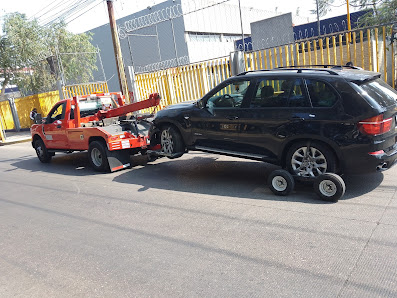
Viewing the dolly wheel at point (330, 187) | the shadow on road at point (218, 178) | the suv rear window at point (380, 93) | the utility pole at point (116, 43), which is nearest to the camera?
the dolly wheel at point (330, 187)

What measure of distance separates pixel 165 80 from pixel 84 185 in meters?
7.85

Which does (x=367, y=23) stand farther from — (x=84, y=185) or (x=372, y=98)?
(x=84, y=185)

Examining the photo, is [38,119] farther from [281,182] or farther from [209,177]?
[281,182]

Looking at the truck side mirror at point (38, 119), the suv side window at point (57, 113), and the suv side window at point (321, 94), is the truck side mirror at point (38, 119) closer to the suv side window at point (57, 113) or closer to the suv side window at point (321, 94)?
the suv side window at point (57, 113)

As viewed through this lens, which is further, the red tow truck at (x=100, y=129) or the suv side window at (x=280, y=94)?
the red tow truck at (x=100, y=129)

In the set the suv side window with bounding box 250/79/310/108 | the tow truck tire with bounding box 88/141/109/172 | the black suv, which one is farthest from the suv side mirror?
the tow truck tire with bounding box 88/141/109/172

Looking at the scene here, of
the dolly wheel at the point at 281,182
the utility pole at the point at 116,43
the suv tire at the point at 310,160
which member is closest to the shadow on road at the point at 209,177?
the dolly wheel at the point at 281,182

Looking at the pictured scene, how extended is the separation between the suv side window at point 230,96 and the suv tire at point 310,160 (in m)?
1.32

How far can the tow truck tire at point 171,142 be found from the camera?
7.13 meters

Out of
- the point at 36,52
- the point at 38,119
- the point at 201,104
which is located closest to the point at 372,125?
the point at 201,104

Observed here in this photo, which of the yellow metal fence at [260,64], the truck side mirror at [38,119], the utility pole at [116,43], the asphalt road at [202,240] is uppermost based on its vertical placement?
the utility pole at [116,43]

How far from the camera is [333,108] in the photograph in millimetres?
5055

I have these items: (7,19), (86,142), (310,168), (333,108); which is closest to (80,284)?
(310,168)

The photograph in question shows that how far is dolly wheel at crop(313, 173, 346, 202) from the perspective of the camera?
16.2 ft
